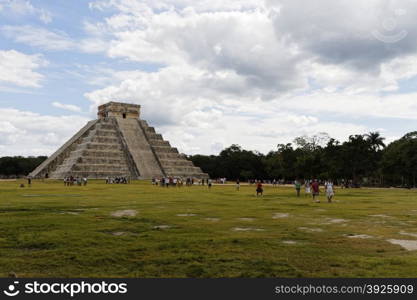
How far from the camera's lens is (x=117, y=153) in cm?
7262

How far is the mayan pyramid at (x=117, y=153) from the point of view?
220ft

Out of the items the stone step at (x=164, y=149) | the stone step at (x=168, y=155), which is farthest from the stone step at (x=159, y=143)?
the stone step at (x=168, y=155)

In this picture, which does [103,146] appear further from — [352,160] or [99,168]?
[352,160]

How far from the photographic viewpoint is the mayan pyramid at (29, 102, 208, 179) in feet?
220

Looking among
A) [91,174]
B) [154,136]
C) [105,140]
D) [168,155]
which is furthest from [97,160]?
[154,136]

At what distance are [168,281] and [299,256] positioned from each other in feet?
9.66

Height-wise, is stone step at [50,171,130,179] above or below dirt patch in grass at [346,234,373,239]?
above

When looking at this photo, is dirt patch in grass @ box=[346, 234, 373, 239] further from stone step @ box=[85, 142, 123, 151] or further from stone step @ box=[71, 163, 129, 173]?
stone step @ box=[85, 142, 123, 151]

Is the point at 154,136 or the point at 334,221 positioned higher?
the point at 154,136

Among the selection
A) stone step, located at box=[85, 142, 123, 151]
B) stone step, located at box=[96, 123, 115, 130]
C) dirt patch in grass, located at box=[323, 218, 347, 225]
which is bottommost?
dirt patch in grass, located at box=[323, 218, 347, 225]

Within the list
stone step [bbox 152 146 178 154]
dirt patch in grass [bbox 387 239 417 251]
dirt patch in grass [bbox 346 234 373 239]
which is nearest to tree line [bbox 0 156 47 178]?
stone step [bbox 152 146 178 154]

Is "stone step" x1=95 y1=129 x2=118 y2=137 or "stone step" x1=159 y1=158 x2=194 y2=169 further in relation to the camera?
"stone step" x1=159 y1=158 x2=194 y2=169

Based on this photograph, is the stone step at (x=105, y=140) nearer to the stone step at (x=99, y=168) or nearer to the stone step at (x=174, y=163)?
the stone step at (x=99, y=168)

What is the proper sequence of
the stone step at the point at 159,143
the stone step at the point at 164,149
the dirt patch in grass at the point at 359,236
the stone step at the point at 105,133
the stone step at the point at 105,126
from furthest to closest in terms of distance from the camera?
the stone step at the point at 159,143
the stone step at the point at 164,149
the stone step at the point at 105,126
the stone step at the point at 105,133
the dirt patch in grass at the point at 359,236
